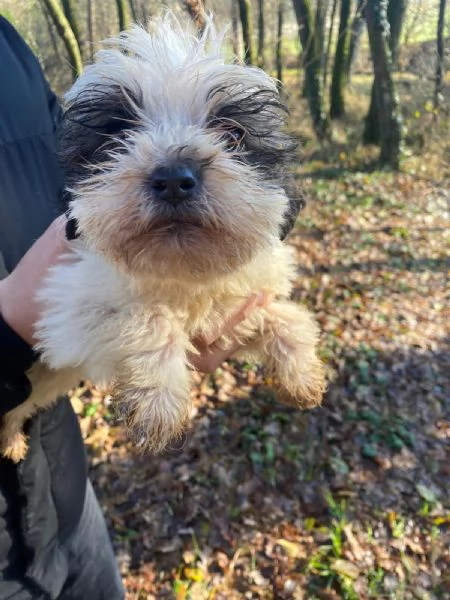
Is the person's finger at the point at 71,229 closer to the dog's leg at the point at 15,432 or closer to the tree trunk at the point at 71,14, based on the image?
the dog's leg at the point at 15,432

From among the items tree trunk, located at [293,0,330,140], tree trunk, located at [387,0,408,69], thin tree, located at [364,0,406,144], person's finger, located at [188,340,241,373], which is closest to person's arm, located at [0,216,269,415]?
person's finger, located at [188,340,241,373]

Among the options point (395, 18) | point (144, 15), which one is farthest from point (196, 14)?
point (395, 18)

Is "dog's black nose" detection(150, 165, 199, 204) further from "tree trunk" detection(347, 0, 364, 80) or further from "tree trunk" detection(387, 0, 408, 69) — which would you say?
"tree trunk" detection(347, 0, 364, 80)

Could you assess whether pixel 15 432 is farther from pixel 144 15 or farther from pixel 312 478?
pixel 144 15

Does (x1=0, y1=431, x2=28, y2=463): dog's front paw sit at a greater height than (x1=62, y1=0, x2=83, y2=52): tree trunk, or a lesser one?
lesser

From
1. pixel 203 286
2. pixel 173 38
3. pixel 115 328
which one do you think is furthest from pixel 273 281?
pixel 173 38
